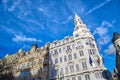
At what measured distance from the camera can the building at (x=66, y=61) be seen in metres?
45.9

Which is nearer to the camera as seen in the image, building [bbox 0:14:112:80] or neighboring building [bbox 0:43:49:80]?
building [bbox 0:14:112:80]

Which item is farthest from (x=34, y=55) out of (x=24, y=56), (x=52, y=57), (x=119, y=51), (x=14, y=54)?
(x=119, y=51)

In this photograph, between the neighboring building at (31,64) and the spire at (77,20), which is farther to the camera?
the spire at (77,20)

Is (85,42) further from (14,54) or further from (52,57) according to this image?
(14,54)

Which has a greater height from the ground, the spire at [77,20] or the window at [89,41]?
the spire at [77,20]

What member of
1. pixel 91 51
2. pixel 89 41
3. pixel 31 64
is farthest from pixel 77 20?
pixel 31 64

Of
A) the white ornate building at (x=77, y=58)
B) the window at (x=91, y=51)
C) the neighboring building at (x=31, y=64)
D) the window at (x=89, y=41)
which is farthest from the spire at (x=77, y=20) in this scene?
the neighboring building at (x=31, y=64)

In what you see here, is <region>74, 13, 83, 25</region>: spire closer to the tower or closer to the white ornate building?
the tower

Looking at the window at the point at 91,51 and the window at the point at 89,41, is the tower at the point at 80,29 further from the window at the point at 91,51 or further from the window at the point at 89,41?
the window at the point at 91,51

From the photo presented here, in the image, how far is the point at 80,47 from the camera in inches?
1998

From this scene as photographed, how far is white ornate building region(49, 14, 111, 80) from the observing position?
45.1 m

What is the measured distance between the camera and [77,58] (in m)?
49.2

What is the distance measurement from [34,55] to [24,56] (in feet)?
18.2

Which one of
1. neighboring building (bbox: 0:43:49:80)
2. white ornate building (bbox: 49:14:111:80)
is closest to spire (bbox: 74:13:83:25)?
white ornate building (bbox: 49:14:111:80)
